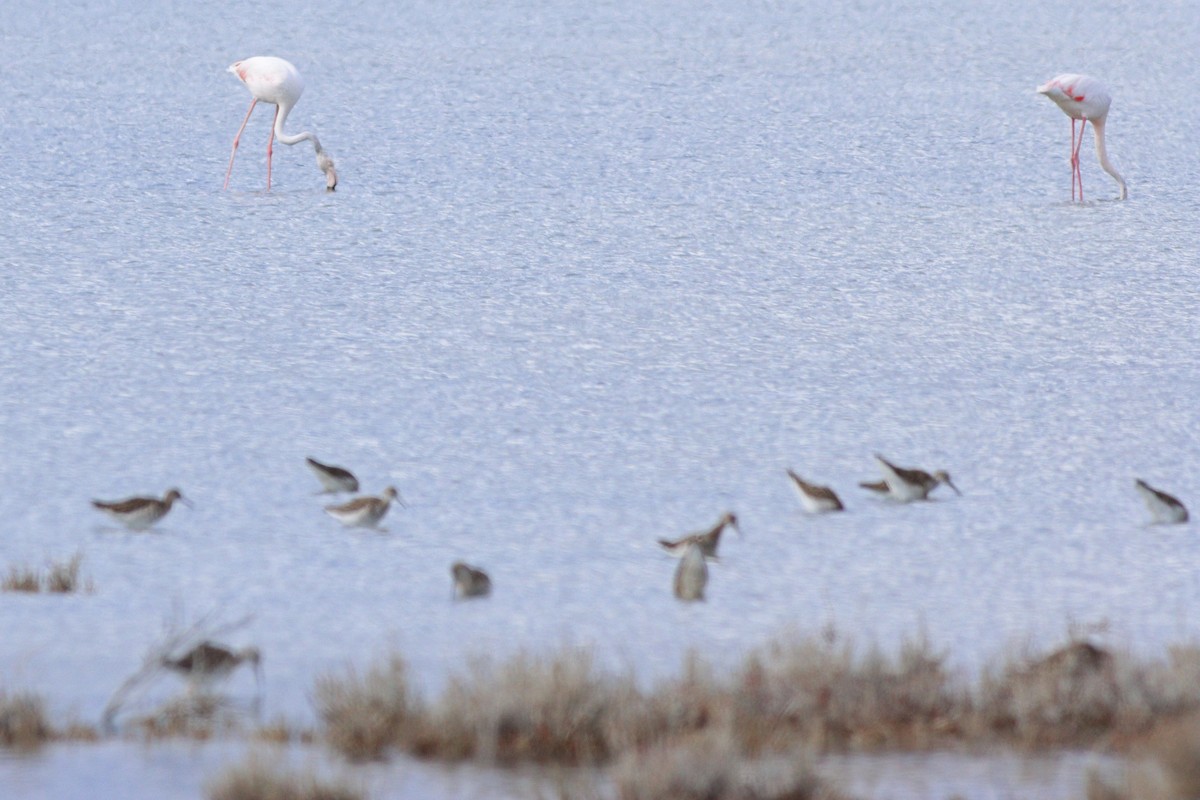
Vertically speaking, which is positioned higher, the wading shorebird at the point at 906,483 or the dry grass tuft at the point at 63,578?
the wading shorebird at the point at 906,483

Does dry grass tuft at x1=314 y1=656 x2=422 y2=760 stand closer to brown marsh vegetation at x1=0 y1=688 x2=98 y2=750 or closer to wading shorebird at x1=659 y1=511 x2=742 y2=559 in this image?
brown marsh vegetation at x1=0 y1=688 x2=98 y2=750

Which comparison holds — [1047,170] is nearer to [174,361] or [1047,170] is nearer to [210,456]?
[174,361]

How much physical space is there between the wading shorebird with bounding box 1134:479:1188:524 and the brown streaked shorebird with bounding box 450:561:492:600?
2.86m

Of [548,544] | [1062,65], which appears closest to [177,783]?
[548,544]

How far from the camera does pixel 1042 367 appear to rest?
11055mm

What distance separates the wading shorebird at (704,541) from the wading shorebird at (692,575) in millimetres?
241

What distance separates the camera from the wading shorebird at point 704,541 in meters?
7.13

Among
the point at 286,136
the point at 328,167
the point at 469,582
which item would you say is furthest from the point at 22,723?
the point at 286,136

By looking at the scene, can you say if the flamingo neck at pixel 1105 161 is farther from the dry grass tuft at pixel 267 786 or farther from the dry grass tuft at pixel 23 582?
the dry grass tuft at pixel 267 786

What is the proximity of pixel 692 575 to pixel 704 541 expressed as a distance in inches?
17.1

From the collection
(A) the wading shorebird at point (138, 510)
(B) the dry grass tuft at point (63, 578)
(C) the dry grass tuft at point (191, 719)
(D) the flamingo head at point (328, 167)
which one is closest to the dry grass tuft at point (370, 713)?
(C) the dry grass tuft at point (191, 719)

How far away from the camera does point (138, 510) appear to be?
7.49 meters

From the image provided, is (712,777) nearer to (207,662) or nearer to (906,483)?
(207,662)

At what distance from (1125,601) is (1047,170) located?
13.1 meters
